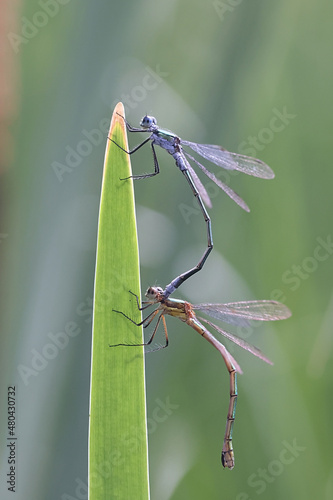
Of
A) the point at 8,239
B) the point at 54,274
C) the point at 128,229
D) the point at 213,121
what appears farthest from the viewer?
the point at 213,121

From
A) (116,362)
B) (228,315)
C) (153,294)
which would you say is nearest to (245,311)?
(228,315)

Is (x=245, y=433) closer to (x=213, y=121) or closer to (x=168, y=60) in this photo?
(x=213, y=121)

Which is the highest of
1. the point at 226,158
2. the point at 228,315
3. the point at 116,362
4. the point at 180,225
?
the point at 226,158

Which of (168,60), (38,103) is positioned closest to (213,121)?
(168,60)

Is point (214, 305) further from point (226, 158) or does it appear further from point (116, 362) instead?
point (116, 362)

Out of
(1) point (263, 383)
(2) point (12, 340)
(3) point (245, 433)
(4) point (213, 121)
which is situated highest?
(4) point (213, 121)

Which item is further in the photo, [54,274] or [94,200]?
[94,200]

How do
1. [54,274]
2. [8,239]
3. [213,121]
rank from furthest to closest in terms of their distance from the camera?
[213,121]
[8,239]
[54,274]
